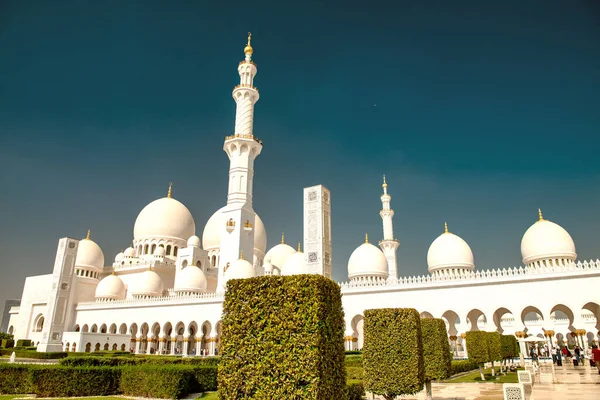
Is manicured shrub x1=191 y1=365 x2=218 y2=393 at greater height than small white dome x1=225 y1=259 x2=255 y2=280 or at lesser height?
lesser

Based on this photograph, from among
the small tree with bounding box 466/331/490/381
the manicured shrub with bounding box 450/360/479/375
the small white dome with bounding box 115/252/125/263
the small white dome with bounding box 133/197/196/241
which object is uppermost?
the small white dome with bounding box 133/197/196/241

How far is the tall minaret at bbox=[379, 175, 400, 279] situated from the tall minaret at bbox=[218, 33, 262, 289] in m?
10.4

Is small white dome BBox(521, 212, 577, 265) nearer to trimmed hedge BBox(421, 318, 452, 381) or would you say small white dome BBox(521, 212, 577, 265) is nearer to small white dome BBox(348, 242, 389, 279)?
small white dome BBox(348, 242, 389, 279)

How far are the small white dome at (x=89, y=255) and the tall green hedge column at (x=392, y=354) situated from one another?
1487 inches

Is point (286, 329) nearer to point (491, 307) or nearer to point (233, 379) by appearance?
point (233, 379)

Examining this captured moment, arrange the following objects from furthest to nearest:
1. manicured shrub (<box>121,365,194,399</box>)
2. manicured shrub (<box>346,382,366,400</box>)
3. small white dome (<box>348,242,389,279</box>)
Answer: small white dome (<box>348,242,389,279</box>) → manicured shrub (<box>121,365,194,399</box>) → manicured shrub (<box>346,382,366,400</box>)

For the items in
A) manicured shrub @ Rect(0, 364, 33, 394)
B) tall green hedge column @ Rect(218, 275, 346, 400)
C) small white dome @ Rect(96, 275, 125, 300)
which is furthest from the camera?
small white dome @ Rect(96, 275, 125, 300)

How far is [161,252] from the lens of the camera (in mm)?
39281

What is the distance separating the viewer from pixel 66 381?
1062cm

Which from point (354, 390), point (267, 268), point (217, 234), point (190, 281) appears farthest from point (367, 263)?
point (354, 390)

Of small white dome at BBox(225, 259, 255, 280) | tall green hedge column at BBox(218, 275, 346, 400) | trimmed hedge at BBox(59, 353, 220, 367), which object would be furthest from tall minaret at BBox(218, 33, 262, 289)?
tall green hedge column at BBox(218, 275, 346, 400)

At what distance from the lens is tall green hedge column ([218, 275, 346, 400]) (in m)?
4.89

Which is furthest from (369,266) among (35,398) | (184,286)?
(35,398)

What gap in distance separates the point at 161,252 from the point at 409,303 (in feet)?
78.0
